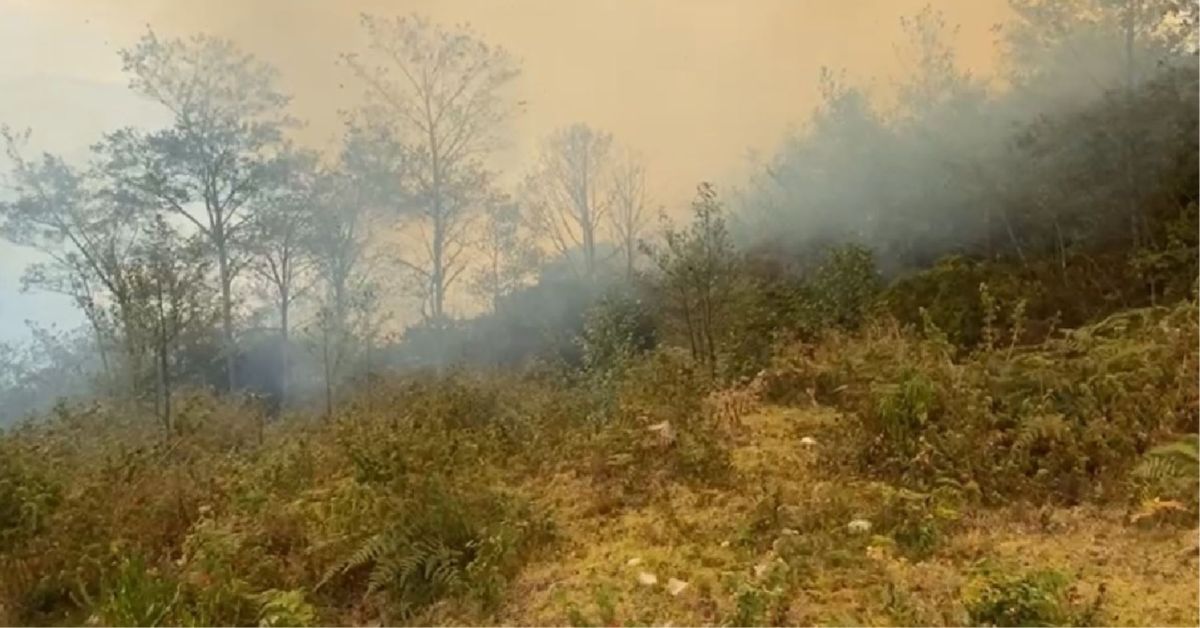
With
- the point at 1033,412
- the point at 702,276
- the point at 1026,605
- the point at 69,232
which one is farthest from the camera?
the point at 69,232

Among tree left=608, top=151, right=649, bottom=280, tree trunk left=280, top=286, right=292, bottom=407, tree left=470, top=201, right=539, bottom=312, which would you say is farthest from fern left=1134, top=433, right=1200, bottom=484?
tree trunk left=280, top=286, right=292, bottom=407

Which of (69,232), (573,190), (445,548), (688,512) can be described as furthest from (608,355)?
(69,232)

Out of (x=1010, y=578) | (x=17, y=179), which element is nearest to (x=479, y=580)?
(x=1010, y=578)

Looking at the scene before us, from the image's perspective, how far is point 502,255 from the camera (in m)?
7.81

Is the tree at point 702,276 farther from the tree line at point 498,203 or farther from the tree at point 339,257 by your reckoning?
the tree at point 339,257

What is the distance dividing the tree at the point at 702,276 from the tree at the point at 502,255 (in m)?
2.30

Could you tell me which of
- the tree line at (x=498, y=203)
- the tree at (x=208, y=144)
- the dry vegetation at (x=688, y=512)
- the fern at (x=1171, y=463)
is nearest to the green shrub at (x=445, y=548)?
the dry vegetation at (x=688, y=512)

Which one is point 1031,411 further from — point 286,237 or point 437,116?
point 286,237

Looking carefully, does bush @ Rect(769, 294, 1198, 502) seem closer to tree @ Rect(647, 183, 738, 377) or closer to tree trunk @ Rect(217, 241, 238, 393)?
tree @ Rect(647, 183, 738, 377)

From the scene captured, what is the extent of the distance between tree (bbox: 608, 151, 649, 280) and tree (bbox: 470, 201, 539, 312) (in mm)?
886

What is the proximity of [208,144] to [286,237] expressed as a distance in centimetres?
109

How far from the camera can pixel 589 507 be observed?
3.15 metres

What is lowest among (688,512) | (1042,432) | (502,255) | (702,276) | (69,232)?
(688,512)

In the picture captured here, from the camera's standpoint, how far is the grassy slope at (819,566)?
2168 millimetres
